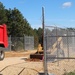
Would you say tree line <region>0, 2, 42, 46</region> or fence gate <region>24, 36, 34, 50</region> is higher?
tree line <region>0, 2, 42, 46</region>

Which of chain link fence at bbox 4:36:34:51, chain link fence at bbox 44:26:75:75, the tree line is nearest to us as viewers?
chain link fence at bbox 44:26:75:75

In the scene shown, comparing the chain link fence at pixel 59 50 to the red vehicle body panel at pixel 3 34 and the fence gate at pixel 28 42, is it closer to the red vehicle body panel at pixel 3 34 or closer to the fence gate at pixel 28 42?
the red vehicle body panel at pixel 3 34

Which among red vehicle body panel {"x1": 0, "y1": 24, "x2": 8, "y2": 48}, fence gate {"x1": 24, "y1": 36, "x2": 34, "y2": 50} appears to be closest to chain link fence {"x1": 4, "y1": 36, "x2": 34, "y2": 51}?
fence gate {"x1": 24, "y1": 36, "x2": 34, "y2": 50}

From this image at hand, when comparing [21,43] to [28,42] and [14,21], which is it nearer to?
[28,42]

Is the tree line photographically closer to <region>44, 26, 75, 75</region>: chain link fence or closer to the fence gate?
the fence gate

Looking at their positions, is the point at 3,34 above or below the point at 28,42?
above

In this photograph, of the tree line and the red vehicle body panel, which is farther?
the tree line

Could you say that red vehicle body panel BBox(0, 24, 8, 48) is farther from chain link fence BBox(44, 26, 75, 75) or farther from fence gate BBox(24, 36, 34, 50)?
fence gate BBox(24, 36, 34, 50)

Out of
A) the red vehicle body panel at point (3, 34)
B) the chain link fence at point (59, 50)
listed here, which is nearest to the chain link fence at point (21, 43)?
the red vehicle body panel at point (3, 34)

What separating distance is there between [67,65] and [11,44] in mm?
29019

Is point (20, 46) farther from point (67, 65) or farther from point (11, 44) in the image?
point (67, 65)

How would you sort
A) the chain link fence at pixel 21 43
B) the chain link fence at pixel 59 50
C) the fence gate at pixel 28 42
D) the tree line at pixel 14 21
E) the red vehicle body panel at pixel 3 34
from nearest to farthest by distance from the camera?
the chain link fence at pixel 59 50, the red vehicle body panel at pixel 3 34, the chain link fence at pixel 21 43, the fence gate at pixel 28 42, the tree line at pixel 14 21

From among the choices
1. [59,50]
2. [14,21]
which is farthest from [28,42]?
Answer: [59,50]

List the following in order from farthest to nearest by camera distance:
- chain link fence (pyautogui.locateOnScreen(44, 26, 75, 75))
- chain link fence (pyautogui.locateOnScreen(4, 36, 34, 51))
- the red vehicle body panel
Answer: chain link fence (pyautogui.locateOnScreen(4, 36, 34, 51)) < the red vehicle body panel < chain link fence (pyautogui.locateOnScreen(44, 26, 75, 75))
